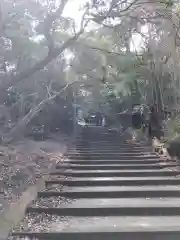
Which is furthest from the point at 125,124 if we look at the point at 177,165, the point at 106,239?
the point at 106,239

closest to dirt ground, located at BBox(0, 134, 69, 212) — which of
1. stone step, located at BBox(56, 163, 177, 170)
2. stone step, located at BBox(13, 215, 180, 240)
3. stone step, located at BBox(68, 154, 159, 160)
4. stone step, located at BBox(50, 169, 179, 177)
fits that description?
stone step, located at BBox(56, 163, 177, 170)

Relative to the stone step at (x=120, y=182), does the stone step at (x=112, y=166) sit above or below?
above

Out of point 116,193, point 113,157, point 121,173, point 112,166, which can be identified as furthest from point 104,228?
point 113,157

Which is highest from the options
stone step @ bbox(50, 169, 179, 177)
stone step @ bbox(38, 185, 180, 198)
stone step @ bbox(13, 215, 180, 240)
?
stone step @ bbox(50, 169, 179, 177)

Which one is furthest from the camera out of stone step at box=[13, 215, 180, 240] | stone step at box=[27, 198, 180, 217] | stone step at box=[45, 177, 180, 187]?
stone step at box=[45, 177, 180, 187]

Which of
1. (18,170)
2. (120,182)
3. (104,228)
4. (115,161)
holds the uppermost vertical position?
(18,170)

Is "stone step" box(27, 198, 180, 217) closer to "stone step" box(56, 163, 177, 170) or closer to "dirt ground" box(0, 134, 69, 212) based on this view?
"dirt ground" box(0, 134, 69, 212)

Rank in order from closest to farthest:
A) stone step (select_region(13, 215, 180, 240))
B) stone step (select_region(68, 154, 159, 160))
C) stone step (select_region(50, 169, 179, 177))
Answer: stone step (select_region(13, 215, 180, 240)) → stone step (select_region(50, 169, 179, 177)) → stone step (select_region(68, 154, 159, 160))

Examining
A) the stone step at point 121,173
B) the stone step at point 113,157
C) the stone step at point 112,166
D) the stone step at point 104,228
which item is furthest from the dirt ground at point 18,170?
the stone step at point 113,157

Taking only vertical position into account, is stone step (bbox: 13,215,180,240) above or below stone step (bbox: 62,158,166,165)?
below

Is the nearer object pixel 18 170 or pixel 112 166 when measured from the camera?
pixel 18 170

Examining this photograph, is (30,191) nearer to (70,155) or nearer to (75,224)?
(75,224)

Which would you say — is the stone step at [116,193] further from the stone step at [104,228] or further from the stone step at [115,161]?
the stone step at [115,161]

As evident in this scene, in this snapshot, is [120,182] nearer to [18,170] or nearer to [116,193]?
[116,193]
